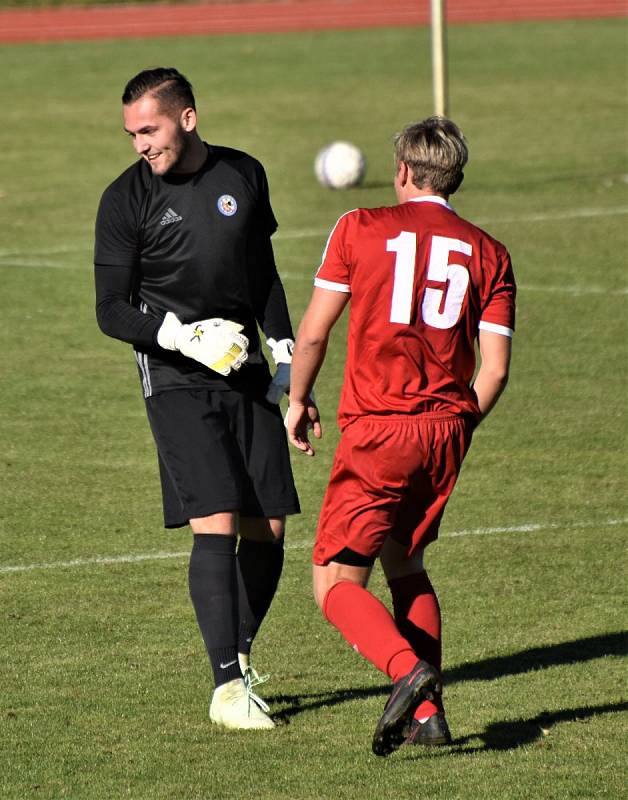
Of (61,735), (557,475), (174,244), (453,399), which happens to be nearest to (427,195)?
(453,399)

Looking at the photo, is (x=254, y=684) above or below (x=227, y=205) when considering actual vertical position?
below

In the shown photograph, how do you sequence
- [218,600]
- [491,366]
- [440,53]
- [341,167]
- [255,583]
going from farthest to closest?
[341,167] < [440,53] < [255,583] < [218,600] < [491,366]

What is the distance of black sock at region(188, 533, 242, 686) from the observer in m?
5.96

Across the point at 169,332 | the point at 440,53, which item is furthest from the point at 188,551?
the point at 440,53

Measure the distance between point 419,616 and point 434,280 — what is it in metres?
1.19

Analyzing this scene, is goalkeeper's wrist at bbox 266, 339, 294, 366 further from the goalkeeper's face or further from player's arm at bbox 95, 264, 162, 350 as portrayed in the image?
the goalkeeper's face

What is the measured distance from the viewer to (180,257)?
6027 millimetres

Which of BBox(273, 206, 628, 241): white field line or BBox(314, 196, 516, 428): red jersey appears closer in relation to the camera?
BBox(314, 196, 516, 428): red jersey

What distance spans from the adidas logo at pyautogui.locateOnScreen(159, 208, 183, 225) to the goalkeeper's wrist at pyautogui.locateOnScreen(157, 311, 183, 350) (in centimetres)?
34

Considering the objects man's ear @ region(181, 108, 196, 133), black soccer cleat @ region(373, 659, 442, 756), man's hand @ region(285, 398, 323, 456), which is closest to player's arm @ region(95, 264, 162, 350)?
man's ear @ region(181, 108, 196, 133)

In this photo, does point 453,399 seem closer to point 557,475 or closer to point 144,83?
point 144,83

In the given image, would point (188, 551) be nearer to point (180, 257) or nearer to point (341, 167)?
point (180, 257)

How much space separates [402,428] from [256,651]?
184cm

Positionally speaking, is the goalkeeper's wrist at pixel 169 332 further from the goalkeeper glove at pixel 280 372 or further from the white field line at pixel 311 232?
the white field line at pixel 311 232
